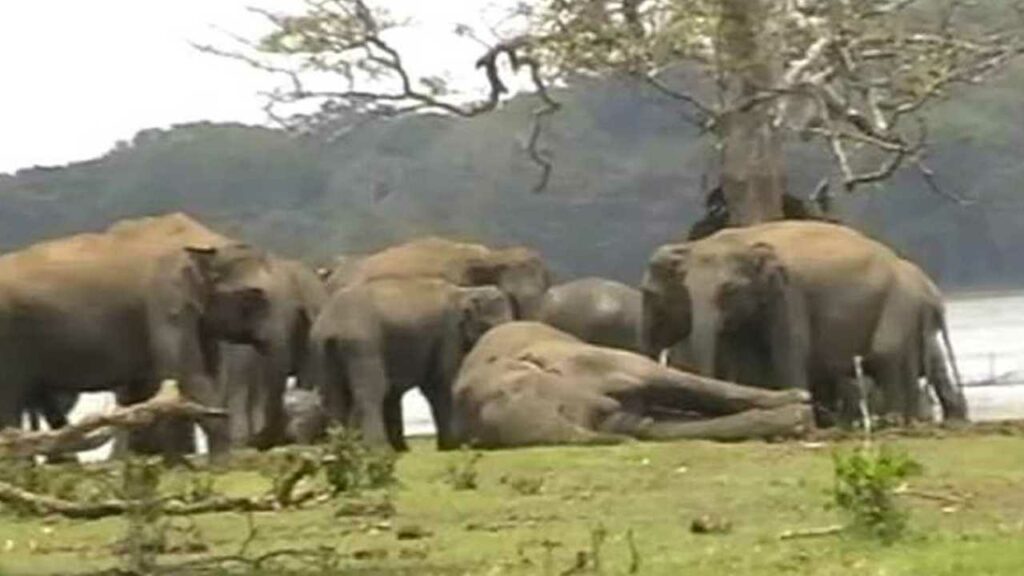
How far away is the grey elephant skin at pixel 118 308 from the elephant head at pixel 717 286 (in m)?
2.88

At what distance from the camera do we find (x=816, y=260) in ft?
67.2

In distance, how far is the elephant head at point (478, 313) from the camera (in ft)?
67.6

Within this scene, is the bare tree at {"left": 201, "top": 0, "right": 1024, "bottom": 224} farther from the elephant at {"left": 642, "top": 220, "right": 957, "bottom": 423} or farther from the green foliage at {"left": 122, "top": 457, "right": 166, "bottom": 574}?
the green foliage at {"left": 122, "top": 457, "right": 166, "bottom": 574}

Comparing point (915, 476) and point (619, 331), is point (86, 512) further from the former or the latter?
point (619, 331)

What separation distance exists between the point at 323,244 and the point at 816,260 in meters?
40.1

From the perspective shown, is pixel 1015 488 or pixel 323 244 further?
pixel 323 244

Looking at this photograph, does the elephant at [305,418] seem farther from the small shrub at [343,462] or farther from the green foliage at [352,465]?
the small shrub at [343,462]

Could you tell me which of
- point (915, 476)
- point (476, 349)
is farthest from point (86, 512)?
point (476, 349)

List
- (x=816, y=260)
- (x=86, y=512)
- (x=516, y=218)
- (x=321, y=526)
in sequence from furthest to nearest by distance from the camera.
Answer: (x=516, y=218), (x=816, y=260), (x=321, y=526), (x=86, y=512)

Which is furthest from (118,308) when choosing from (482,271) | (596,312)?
(596,312)

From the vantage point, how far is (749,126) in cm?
2295

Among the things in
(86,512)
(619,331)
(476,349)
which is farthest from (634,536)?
(619,331)

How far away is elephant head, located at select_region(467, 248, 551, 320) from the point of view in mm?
22984

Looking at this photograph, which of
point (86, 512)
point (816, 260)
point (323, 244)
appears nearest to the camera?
point (86, 512)
